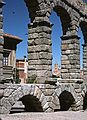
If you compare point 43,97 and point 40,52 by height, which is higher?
point 40,52

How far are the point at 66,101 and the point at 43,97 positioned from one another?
294cm

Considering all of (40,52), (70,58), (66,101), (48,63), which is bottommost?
(66,101)

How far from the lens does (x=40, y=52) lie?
44.3 feet

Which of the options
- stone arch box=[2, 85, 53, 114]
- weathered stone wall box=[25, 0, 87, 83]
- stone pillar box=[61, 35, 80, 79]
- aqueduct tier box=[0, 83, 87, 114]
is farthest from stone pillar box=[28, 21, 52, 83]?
stone pillar box=[61, 35, 80, 79]

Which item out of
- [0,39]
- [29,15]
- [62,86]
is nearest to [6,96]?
[0,39]

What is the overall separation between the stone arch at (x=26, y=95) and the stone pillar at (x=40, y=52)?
0.74 m

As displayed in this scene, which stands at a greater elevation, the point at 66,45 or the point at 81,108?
the point at 66,45

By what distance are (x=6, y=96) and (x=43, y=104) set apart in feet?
7.03

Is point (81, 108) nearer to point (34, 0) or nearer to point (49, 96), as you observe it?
point (49, 96)

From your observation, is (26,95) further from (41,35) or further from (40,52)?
(41,35)

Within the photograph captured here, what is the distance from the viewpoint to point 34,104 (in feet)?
44.2

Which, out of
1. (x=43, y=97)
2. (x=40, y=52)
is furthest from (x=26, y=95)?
A: (x=40, y=52)

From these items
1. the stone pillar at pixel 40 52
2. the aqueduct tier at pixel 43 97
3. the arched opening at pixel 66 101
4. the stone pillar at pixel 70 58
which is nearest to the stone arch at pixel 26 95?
the aqueduct tier at pixel 43 97

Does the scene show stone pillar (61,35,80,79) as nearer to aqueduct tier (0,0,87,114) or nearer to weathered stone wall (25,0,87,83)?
aqueduct tier (0,0,87,114)
